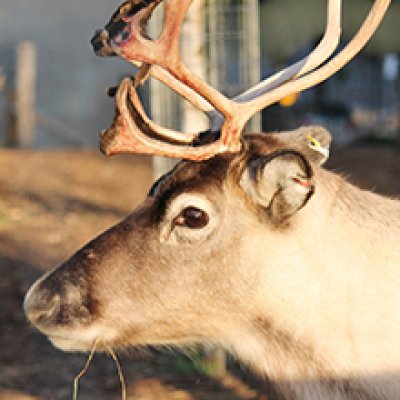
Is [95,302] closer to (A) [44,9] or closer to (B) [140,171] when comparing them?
(B) [140,171]

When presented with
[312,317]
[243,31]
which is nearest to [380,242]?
[312,317]

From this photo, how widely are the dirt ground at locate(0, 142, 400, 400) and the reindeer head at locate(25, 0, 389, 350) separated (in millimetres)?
710

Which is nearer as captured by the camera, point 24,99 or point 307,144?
point 307,144

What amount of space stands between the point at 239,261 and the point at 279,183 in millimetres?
→ 379

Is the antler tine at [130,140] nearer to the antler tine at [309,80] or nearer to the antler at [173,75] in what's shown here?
the antler at [173,75]

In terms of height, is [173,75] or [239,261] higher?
[173,75]

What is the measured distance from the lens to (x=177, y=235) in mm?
3588

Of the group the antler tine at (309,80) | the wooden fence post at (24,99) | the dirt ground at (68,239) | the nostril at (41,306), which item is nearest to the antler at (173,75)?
the antler tine at (309,80)

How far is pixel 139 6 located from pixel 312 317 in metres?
1.40

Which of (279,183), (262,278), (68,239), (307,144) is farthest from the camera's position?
(68,239)

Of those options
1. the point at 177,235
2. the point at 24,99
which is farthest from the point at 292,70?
the point at 24,99

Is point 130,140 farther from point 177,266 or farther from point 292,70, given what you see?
point 292,70

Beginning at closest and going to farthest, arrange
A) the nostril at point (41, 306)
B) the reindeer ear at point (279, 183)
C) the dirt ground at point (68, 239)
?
1. the reindeer ear at point (279, 183)
2. the nostril at point (41, 306)
3. the dirt ground at point (68, 239)

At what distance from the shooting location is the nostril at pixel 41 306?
11.8ft
